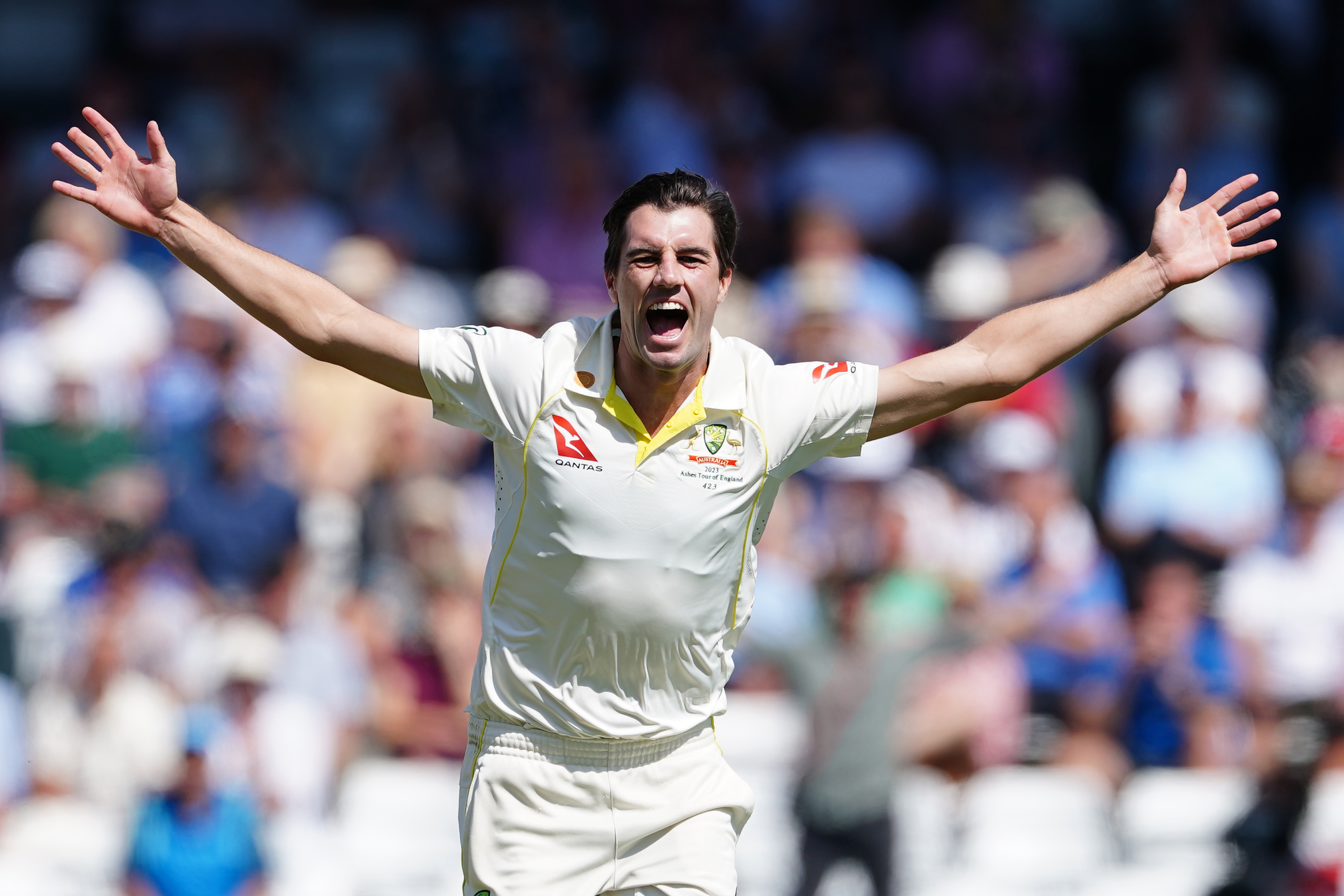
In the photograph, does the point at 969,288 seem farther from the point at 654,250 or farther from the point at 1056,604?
the point at 654,250

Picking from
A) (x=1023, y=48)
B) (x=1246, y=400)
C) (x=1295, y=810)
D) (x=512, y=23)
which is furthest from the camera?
(x=512, y=23)

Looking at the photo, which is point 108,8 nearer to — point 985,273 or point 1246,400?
point 985,273

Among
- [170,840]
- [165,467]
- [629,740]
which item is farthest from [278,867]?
[629,740]

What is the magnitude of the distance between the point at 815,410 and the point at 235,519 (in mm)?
5947

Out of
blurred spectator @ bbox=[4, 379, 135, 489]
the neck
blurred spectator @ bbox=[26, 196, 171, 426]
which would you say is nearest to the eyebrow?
the neck

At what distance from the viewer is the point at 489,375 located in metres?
4.89

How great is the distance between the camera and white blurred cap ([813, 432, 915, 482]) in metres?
10.0

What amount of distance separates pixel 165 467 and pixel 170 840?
8.86 ft

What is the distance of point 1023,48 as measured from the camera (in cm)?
1269

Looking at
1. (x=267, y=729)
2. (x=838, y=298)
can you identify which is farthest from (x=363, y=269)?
(x=267, y=729)

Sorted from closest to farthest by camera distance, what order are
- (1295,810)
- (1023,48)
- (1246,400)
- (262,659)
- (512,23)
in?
(1295,810) → (262,659) → (1246,400) → (1023,48) → (512,23)

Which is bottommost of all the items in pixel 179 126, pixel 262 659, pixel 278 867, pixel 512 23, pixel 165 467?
pixel 278 867

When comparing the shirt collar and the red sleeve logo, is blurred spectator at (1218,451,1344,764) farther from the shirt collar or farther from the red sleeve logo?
the shirt collar

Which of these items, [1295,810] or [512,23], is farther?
[512,23]
